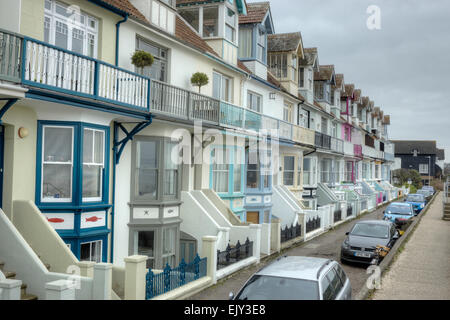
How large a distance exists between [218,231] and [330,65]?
2476 centimetres

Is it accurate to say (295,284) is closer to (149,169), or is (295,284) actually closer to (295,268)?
(295,268)

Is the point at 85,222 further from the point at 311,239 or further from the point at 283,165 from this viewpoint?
the point at 283,165

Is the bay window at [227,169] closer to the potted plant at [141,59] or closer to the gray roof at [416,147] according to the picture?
the potted plant at [141,59]

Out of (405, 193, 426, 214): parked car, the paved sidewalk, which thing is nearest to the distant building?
(405, 193, 426, 214): parked car

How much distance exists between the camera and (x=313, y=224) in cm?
2255

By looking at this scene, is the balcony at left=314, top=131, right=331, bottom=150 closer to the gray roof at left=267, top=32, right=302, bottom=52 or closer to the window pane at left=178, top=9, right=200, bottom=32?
the gray roof at left=267, top=32, right=302, bottom=52

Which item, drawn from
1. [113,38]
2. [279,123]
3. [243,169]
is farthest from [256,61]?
[113,38]

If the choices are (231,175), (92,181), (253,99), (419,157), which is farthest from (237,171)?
(419,157)

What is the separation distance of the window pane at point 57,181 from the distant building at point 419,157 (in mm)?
104068

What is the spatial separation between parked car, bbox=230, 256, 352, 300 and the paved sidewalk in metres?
2.75

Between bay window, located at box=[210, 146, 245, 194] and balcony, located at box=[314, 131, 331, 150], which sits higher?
balcony, located at box=[314, 131, 331, 150]

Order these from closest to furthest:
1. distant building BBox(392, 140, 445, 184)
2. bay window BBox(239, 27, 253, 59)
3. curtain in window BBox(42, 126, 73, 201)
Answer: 1. curtain in window BBox(42, 126, 73, 201)
2. bay window BBox(239, 27, 253, 59)
3. distant building BBox(392, 140, 445, 184)

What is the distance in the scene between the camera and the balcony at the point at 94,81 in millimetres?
8853

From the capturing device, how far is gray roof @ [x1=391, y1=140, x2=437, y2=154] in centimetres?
10618
